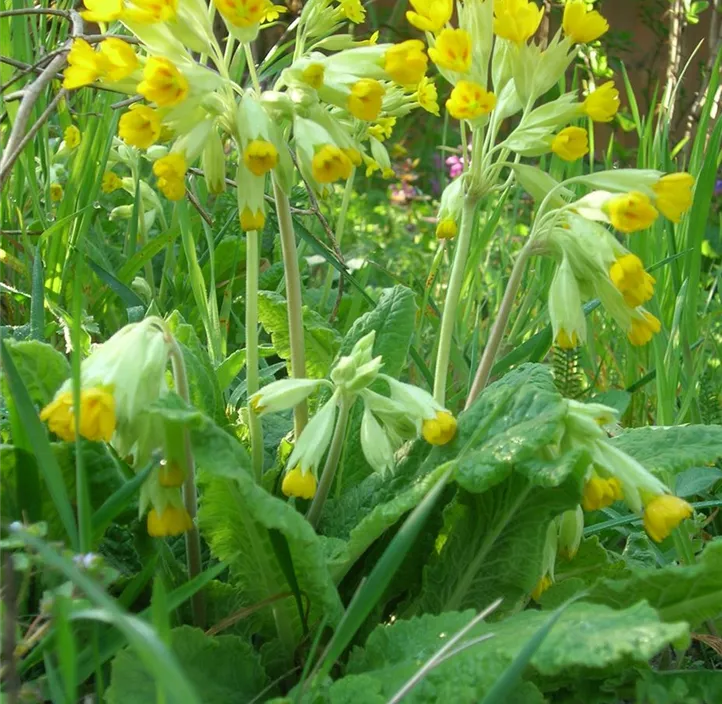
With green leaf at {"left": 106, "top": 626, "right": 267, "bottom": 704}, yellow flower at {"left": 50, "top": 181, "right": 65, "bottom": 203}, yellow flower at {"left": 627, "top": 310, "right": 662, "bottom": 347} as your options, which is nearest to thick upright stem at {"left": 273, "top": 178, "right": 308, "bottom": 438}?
green leaf at {"left": 106, "top": 626, "right": 267, "bottom": 704}

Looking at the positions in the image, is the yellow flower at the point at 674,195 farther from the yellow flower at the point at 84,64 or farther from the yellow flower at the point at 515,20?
the yellow flower at the point at 84,64

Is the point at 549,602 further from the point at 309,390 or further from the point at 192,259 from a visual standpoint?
the point at 192,259

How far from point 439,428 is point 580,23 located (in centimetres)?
59

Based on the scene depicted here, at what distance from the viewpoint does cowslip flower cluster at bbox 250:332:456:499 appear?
1.30m

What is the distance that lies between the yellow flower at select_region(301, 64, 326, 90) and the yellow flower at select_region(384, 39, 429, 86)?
9cm

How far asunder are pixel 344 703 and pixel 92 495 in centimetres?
50

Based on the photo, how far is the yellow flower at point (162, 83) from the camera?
3.98 feet

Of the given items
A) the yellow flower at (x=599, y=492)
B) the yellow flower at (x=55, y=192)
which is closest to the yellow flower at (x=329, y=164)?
the yellow flower at (x=599, y=492)

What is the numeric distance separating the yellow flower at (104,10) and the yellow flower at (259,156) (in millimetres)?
228

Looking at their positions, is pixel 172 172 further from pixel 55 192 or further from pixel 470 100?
pixel 55 192

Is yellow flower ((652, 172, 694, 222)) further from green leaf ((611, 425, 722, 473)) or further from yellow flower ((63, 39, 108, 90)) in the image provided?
yellow flower ((63, 39, 108, 90))

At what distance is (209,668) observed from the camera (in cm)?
122

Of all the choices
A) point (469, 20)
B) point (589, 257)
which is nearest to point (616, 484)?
point (589, 257)

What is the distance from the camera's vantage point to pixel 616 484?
127 cm
